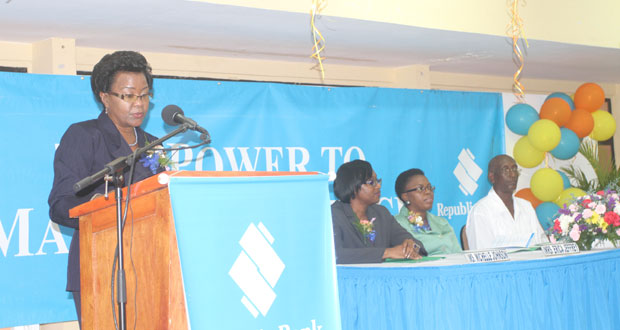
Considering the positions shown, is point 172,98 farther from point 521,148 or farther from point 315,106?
point 521,148

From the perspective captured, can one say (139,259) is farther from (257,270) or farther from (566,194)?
(566,194)

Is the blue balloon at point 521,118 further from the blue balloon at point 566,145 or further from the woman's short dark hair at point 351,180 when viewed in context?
the woman's short dark hair at point 351,180

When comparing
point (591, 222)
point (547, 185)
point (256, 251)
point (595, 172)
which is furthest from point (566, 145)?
point (256, 251)

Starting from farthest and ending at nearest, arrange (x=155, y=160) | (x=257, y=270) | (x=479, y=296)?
(x=479, y=296) → (x=155, y=160) → (x=257, y=270)

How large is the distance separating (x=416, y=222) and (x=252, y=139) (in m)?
1.46

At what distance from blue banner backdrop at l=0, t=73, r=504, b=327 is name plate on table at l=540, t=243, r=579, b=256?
7.61 feet

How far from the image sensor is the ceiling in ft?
14.5

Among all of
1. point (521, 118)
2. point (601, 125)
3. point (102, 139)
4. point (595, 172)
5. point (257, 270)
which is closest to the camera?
point (257, 270)

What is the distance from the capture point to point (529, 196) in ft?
22.7

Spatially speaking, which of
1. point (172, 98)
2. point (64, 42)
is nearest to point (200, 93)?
point (172, 98)

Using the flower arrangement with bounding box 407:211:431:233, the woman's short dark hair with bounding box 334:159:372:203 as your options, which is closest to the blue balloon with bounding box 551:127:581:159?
the flower arrangement with bounding box 407:211:431:233

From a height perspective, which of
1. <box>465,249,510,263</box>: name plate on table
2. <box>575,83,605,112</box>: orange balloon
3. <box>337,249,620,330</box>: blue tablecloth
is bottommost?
<box>337,249,620,330</box>: blue tablecloth

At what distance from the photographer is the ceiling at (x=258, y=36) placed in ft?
14.5

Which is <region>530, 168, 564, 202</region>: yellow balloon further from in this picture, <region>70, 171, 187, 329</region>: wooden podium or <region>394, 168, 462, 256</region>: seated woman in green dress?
<region>70, 171, 187, 329</region>: wooden podium
